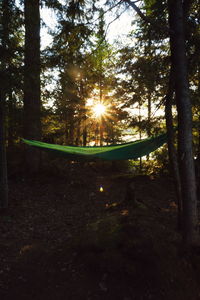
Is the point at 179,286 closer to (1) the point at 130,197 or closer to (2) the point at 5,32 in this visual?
(1) the point at 130,197

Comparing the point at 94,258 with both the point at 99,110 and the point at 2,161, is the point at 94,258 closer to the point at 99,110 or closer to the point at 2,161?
the point at 2,161

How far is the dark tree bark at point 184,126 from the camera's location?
7.58ft

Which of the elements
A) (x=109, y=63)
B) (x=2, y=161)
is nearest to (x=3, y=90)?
(x=2, y=161)

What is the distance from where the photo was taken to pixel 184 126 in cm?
232

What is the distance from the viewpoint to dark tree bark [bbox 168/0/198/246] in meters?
2.31

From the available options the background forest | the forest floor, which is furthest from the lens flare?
the forest floor

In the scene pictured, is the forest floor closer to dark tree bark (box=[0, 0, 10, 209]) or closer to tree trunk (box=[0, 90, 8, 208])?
tree trunk (box=[0, 90, 8, 208])

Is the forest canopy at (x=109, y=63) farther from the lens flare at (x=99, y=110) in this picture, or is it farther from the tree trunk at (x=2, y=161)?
the lens flare at (x=99, y=110)

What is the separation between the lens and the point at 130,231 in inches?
101

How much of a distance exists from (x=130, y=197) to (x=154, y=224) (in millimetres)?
1235

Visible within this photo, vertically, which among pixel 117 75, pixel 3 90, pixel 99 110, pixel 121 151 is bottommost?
pixel 121 151

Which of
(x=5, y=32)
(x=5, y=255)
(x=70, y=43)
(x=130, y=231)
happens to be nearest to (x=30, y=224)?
(x=5, y=255)

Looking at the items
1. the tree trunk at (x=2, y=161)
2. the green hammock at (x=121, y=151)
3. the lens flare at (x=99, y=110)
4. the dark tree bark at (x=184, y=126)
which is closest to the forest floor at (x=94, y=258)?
the tree trunk at (x=2, y=161)

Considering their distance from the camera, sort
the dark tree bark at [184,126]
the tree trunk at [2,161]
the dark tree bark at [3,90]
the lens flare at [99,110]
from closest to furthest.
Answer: the dark tree bark at [184,126]
the dark tree bark at [3,90]
the tree trunk at [2,161]
the lens flare at [99,110]
